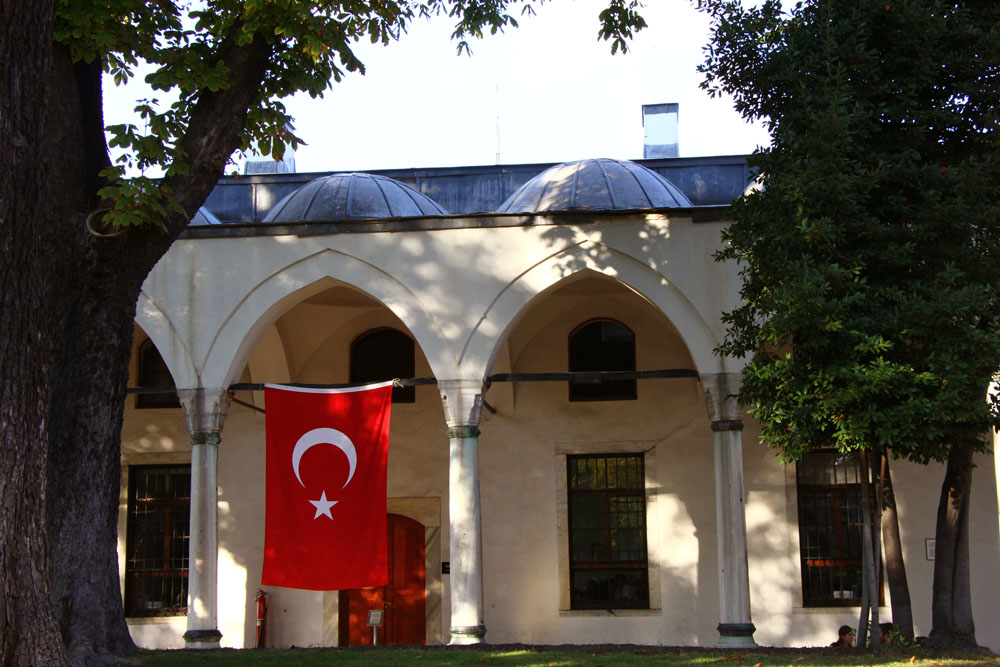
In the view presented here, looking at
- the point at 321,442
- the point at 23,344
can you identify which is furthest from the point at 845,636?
the point at 23,344

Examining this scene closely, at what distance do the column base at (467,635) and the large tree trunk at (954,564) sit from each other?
418 cm

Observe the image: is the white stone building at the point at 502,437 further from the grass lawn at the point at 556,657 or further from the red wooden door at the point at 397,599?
the grass lawn at the point at 556,657

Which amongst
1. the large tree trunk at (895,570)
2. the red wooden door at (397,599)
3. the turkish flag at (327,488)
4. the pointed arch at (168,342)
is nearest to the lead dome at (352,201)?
the pointed arch at (168,342)

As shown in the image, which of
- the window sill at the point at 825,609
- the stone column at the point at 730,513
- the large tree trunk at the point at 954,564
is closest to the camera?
the large tree trunk at the point at 954,564

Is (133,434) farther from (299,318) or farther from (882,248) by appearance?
(882,248)

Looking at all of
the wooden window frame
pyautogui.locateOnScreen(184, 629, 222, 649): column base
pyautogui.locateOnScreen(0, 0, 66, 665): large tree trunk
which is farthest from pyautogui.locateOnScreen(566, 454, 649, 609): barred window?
pyautogui.locateOnScreen(0, 0, 66, 665): large tree trunk

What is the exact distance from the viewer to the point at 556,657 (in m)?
9.32

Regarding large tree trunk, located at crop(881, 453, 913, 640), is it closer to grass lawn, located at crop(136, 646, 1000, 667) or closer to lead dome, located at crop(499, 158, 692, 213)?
grass lawn, located at crop(136, 646, 1000, 667)

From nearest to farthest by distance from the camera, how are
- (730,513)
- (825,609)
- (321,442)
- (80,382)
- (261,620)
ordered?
(80,382) → (730,513) → (321,442) → (825,609) → (261,620)

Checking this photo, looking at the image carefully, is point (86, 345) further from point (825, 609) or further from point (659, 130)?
point (659, 130)

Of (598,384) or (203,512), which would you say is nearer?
(203,512)

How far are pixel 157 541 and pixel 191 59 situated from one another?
8.48 m

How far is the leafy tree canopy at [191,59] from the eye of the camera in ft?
23.7

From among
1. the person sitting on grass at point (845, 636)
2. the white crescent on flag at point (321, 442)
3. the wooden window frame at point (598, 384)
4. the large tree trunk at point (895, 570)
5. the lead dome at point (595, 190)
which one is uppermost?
the lead dome at point (595, 190)
